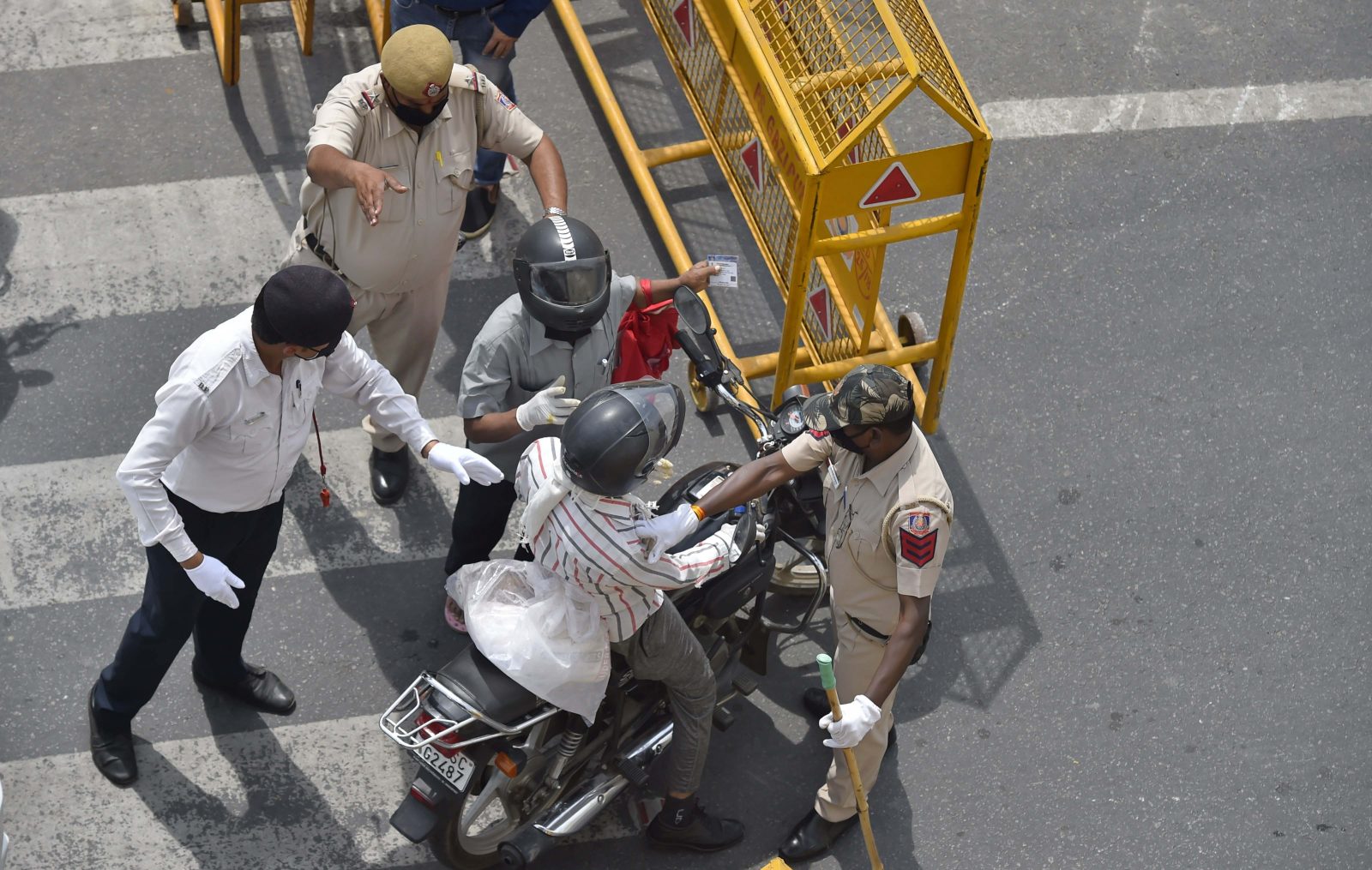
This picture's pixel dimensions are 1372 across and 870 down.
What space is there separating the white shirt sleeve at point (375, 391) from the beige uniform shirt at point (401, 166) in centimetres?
75

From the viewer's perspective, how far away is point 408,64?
4914mm

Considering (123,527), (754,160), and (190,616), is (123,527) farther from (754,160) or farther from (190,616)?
(754,160)

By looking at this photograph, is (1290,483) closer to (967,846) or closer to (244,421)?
(967,846)

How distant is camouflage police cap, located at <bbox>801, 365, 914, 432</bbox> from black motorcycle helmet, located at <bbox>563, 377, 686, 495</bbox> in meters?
0.55

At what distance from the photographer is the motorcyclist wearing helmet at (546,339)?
454 centimetres

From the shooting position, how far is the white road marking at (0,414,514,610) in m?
5.54

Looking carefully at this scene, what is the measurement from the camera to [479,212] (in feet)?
22.7

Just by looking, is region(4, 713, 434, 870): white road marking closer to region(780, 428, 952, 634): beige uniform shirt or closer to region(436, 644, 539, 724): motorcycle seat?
region(436, 644, 539, 724): motorcycle seat

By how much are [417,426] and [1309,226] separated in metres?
4.86

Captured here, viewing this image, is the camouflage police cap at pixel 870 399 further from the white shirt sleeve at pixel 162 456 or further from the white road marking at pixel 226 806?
the white road marking at pixel 226 806

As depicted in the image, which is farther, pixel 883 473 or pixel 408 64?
pixel 408 64

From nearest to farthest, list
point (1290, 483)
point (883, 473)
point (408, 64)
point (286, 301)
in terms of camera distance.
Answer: point (286, 301) → point (883, 473) → point (408, 64) → point (1290, 483)

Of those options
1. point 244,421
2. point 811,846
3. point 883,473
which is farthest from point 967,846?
point 244,421

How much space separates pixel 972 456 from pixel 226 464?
3268 mm
